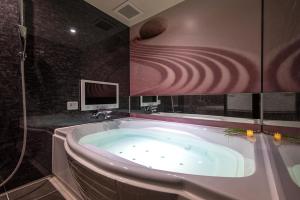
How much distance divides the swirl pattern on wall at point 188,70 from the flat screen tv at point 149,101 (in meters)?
0.07

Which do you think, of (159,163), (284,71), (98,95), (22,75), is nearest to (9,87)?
(22,75)

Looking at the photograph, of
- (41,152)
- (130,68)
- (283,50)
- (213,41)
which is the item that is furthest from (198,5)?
Result: (41,152)

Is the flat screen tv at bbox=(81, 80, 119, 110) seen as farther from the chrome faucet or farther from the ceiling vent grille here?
the ceiling vent grille

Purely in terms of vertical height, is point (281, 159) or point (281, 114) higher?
point (281, 114)

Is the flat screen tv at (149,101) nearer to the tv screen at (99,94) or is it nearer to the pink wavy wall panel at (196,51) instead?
the pink wavy wall panel at (196,51)

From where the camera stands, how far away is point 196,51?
161 centimetres

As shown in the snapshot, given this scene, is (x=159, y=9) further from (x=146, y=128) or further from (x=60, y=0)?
(x=146, y=128)

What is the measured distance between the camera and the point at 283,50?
3.26 feet

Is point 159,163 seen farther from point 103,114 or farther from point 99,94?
point 99,94

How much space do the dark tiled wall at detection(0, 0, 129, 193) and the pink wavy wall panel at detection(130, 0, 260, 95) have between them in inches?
22.9

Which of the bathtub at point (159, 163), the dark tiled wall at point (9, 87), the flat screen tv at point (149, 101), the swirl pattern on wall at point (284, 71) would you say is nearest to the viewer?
the bathtub at point (159, 163)

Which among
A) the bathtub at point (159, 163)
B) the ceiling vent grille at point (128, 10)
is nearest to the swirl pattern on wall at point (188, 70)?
the ceiling vent grille at point (128, 10)

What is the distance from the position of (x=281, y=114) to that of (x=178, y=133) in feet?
2.77

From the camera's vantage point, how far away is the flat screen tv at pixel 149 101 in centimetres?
Result: 200
